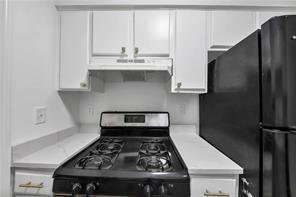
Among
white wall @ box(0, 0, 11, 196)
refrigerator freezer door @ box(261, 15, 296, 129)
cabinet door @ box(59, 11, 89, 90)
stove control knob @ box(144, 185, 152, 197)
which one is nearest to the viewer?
refrigerator freezer door @ box(261, 15, 296, 129)

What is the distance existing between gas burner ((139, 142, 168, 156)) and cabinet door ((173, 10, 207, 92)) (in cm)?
50

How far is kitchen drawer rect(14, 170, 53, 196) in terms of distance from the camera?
88 cm

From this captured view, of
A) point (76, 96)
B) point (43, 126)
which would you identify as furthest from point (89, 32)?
point (43, 126)

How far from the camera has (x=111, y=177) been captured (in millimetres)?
851

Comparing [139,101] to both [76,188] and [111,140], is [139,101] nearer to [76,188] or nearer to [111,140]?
[111,140]

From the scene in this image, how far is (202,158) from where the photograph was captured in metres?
1.02

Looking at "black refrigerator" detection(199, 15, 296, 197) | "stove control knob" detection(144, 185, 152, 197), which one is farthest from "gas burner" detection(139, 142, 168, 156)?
"black refrigerator" detection(199, 15, 296, 197)

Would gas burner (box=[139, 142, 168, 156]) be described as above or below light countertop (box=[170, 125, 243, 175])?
below

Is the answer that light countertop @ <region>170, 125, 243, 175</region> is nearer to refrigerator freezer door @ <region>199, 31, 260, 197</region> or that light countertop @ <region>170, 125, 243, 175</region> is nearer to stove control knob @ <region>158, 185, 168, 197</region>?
refrigerator freezer door @ <region>199, 31, 260, 197</region>

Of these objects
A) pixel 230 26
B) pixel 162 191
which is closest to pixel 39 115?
pixel 162 191

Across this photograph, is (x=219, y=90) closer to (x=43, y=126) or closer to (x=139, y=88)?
(x=139, y=88)

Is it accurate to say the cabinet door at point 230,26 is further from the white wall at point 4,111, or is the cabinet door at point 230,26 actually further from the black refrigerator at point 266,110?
the white wall at point 4,111

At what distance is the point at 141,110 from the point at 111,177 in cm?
90

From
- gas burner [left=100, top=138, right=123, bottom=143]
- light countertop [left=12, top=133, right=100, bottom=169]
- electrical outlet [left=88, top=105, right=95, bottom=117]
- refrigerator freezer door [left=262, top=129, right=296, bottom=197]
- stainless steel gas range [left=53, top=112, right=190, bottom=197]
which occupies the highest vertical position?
electrical outlet [left=88, top=105, right=95, bottom=117]
